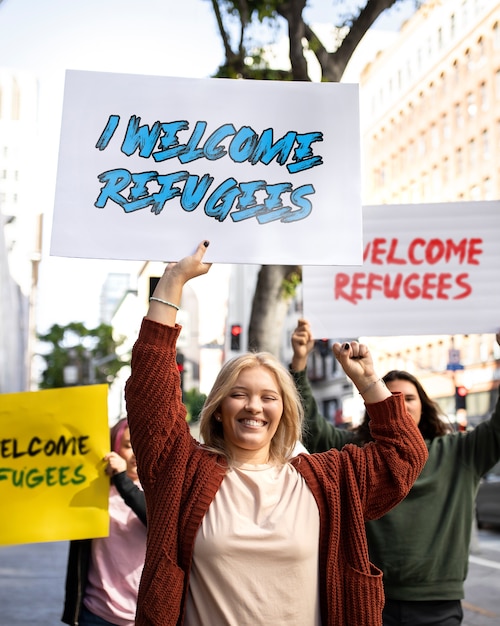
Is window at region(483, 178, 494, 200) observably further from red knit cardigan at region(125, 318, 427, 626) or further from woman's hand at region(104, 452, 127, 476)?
red knit cardigan at region(125, 318, 427, 626)

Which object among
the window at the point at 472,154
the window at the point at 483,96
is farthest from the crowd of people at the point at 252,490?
→ the window at the point at 472,154

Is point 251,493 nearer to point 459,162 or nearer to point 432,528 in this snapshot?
point 432,528

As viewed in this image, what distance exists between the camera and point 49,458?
4.70m

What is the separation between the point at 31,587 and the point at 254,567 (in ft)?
29.6

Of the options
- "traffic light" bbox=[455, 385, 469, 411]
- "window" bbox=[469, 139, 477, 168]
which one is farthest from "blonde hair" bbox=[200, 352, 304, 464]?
"window" bbox=[469, 139, 477, 168]

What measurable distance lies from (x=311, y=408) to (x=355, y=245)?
1.21 m

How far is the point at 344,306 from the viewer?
15.9 ft

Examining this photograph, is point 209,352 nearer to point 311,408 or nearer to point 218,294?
point 218,294

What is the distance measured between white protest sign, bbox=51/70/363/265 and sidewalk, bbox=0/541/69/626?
19.8 feet

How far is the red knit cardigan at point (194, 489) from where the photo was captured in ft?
8.56

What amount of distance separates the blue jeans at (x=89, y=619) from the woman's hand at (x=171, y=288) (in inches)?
82.5

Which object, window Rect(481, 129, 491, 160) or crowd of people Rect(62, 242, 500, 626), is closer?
crowd of people Rect(62, 242, 500, 626)

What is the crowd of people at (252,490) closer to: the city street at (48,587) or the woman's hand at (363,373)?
the woman's hand at (363,373)

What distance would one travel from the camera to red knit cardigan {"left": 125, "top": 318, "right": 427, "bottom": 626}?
2.61m
